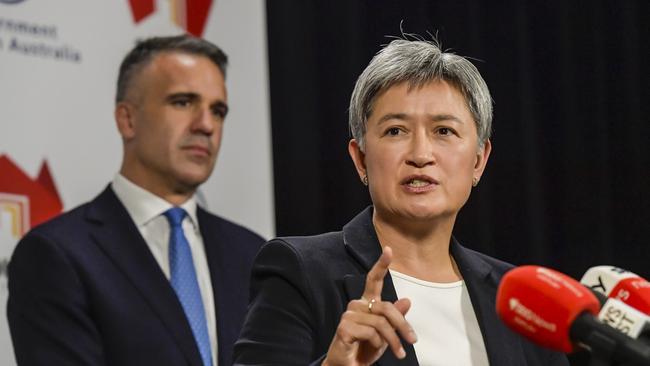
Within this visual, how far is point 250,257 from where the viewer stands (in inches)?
123

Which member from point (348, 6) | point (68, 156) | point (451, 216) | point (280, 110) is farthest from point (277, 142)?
point (451, 216)

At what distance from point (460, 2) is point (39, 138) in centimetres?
193

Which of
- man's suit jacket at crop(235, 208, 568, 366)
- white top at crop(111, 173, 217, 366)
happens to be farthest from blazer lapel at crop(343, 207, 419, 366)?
white top at crop(111, 173, 217, 366)

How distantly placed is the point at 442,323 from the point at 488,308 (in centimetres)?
10

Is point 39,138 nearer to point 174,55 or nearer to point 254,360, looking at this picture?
point 174,55

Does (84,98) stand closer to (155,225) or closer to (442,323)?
(155,225)

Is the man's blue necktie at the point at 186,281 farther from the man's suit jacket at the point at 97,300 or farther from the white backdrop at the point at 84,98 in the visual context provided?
the white backdrop at the point at 84,98

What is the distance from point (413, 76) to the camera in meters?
1.93

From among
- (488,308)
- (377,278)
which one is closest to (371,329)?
(377,278)

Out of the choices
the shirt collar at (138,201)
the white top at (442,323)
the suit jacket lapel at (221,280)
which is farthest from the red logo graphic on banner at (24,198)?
the white top at (442,323)

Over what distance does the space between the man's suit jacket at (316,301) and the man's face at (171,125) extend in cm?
112

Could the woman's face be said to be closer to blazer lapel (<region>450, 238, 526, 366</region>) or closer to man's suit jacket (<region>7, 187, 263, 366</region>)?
blazer lapel (<region>450, 238, 526, 366</region>)

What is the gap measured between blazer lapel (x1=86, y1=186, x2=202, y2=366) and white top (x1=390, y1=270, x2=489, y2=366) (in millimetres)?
958

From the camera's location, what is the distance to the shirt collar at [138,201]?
2900 mm
